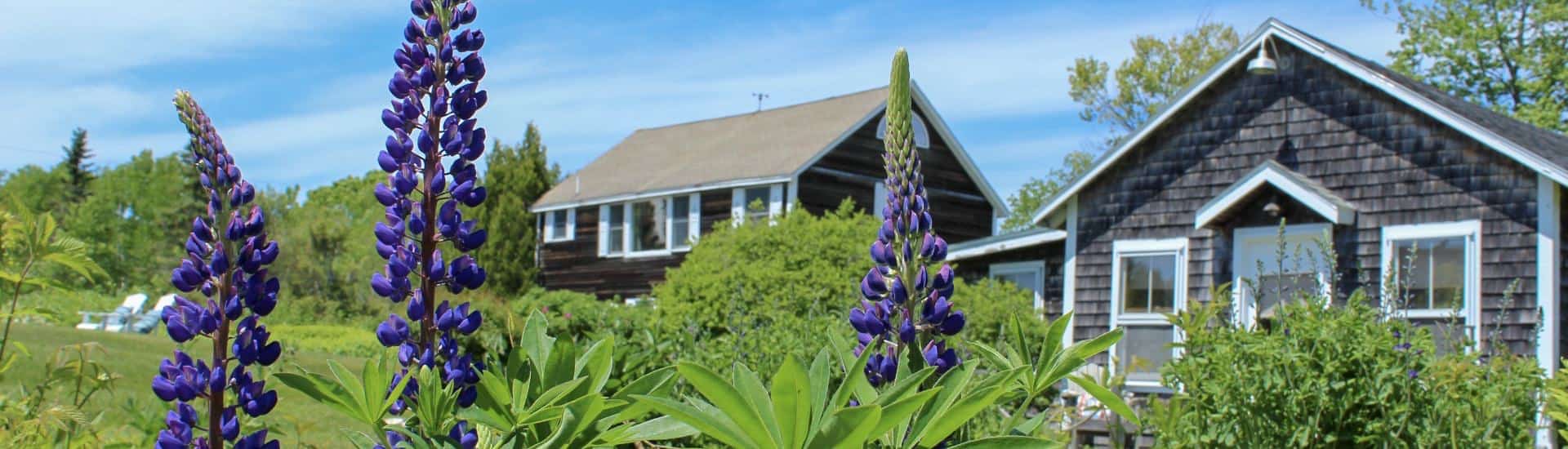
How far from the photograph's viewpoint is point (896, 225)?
94.4 inches

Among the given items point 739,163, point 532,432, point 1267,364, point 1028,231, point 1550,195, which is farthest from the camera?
point 739,163

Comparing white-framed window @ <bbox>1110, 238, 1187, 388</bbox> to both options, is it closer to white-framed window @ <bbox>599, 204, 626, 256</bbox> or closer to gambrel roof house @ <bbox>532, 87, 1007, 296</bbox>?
gambrel roof house @ <bbox>532, 87, 1007, 296</bbox>

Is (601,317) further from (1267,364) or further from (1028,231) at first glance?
(1028,231)

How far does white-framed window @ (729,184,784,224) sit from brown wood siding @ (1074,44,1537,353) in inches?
415

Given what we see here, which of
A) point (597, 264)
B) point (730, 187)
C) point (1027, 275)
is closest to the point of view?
point (1027, 275)

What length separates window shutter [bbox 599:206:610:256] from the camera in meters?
32.3

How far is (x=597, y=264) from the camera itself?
107ft

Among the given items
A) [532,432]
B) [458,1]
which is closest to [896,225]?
[532,432]

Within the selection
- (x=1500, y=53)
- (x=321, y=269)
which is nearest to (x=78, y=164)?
(x=321, y=269)

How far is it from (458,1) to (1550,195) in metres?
13.9

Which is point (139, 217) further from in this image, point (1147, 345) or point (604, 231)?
point (1147, 345)

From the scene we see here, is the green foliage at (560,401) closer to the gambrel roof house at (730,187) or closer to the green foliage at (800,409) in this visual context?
the green foliage at (800,409)

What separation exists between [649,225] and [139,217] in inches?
1779

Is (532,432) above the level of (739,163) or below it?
below
